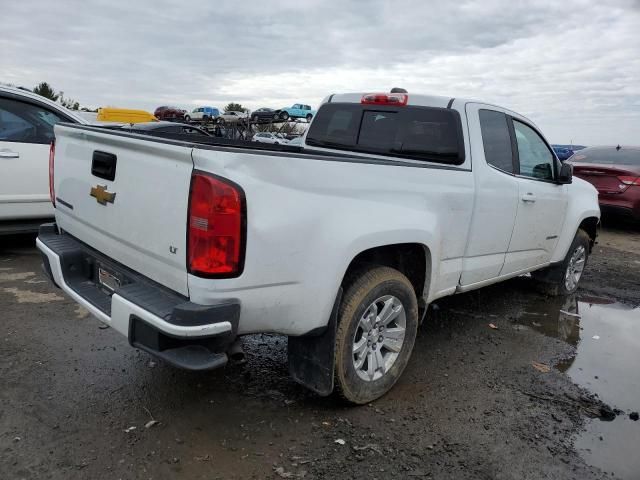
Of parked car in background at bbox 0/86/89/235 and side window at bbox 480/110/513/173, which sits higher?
side window at bbox 480/110/513/173

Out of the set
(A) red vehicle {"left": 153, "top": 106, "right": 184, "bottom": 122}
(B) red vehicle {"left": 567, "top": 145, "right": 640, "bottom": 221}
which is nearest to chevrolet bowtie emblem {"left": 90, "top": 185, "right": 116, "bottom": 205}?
(B) red vehicle {"left": 567, "top": 145, "right": 640, "bottom": 221}

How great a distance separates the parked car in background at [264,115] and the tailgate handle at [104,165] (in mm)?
28723

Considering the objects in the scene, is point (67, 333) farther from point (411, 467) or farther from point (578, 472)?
point (578, 472)

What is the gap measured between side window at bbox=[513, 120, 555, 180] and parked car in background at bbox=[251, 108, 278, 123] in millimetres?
27214

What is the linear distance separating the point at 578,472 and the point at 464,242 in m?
1.57

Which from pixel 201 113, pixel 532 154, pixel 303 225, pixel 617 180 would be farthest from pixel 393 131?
pixel 201 113

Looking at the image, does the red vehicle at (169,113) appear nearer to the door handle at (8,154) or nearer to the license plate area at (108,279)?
the door handle at (8,154)

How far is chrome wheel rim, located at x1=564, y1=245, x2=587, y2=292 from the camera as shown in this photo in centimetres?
573

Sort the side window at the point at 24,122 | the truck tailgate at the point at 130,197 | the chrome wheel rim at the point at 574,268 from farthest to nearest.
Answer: the chrome wheel rim at the point at 574,268 < the side window at the point at 24,122 < the truck tailgate at the point at 130,197

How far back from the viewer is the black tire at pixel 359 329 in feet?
9.26

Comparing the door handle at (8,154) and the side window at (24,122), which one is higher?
the side window at (24,122)

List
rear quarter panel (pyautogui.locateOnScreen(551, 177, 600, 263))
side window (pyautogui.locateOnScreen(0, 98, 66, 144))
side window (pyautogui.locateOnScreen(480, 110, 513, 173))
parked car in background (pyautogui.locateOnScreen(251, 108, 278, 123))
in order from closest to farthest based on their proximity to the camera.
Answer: side window (pyautogui.locateOnScreen(480, 110, 513, 173)) → rear quarter panel (pyautogui.locateOnScreen(551, 177, 600, 263)) → side window (pyautogui.locateOnScreen(0, 98, 66, 144)) → parked car in background (pyautogui.locateOnScreen(251, 108, 278, 123))

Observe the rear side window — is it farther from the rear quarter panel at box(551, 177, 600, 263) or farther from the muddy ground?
the rear quarter panel at box(551, 177, 600, 263)

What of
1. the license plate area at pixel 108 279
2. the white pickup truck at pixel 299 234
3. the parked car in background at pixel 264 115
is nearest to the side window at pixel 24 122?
the white pickup truck at pixel 299 234
